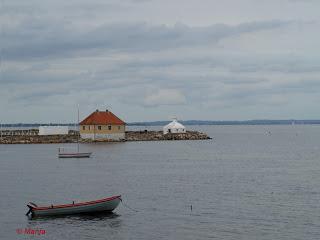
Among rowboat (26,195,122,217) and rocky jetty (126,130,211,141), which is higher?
rocky jetty (126,130,211,141)

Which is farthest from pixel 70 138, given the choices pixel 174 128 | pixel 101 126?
pixel 174 128

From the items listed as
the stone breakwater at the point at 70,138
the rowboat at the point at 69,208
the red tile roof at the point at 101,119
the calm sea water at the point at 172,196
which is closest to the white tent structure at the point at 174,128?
the stone breakwater at the point at 70,138

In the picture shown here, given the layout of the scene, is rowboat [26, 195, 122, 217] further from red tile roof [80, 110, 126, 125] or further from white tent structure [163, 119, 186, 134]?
white tent structure [163, 119, 186, 134]

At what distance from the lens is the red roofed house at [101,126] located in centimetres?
10775

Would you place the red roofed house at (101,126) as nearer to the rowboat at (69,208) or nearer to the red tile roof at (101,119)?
the red tile roof at (101,119)

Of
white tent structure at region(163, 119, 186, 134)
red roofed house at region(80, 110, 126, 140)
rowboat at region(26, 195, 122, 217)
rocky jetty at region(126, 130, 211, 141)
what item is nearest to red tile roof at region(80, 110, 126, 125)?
red roofed house at region(80, 110, 126, 140)

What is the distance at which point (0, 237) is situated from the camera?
31500mm

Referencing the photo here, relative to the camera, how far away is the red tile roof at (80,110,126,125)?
4235 inches

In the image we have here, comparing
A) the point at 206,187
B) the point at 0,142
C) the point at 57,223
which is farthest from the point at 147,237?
the point at 0,142

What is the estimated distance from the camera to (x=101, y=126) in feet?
355

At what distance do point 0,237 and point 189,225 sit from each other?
33.1 feet

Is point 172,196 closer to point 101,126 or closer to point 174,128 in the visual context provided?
point 101,126

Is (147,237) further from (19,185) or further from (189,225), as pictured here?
(19,185)

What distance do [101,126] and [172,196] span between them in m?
65.2
